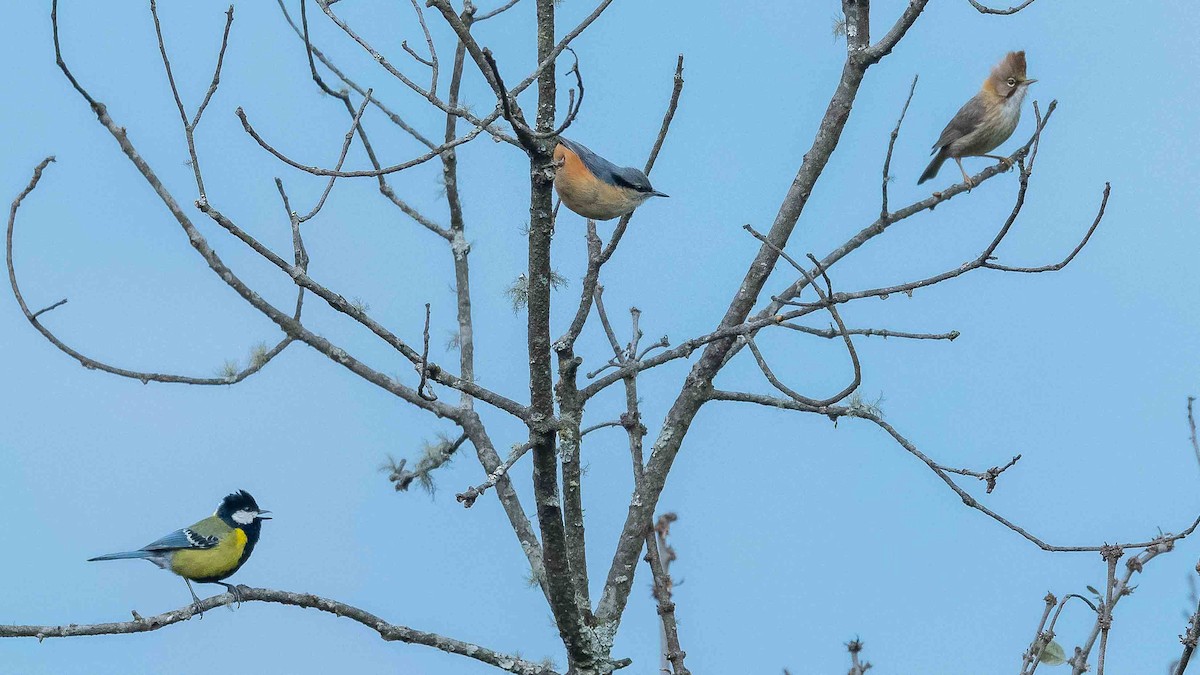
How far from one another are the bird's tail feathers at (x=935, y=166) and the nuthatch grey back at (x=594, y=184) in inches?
71.3

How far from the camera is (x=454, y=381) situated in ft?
11.2

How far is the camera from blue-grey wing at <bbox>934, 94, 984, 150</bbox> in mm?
5586

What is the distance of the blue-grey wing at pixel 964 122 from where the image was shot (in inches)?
220

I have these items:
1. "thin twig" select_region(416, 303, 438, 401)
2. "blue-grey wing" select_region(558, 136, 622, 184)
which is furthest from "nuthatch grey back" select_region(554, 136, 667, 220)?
"thin twig" select_region(416, 303, 438, 401)

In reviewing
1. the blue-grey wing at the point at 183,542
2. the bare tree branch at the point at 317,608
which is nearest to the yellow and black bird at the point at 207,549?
the blue-grey wing at the point at 183,542

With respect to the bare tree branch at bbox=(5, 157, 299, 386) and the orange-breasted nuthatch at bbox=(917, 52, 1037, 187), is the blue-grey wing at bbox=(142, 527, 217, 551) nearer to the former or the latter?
the bare tree branch at bbox=(5, 157, 299, 386)

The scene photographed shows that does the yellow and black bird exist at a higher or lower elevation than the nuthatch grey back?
lower

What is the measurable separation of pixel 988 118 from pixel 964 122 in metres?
0.11

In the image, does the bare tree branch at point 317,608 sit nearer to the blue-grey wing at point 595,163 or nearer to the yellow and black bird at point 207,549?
the yellow and black bird at point 207,549

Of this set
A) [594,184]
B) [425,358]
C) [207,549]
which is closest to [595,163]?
[594,184]

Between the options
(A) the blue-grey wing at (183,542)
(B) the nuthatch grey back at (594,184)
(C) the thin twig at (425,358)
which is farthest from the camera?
(A) the blue-grey wing at (183,542)

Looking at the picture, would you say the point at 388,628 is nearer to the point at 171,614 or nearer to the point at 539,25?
the point at 171,614

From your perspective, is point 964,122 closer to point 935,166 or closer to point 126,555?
point 935,166

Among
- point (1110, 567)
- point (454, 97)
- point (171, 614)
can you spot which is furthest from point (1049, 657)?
point (454, 97)
